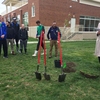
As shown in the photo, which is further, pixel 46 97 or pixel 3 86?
pixel 3 86

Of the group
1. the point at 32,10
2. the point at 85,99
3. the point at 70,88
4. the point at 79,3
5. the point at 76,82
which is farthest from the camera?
the point at 79,3

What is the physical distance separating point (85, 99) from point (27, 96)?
4.31 ft

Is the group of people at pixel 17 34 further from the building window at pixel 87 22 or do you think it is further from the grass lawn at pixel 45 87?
the building window at pixel 87 22

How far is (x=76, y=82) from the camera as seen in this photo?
443cm

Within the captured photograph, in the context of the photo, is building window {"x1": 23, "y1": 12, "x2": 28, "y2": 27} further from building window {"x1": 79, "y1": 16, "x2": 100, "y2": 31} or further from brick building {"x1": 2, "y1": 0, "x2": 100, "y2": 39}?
building window {"x1": 79, "y1": 16, "x2": 100, "y2": 31}

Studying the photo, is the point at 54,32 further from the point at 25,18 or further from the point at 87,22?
the point at 87,22

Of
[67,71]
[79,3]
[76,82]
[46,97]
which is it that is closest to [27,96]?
[46,97]

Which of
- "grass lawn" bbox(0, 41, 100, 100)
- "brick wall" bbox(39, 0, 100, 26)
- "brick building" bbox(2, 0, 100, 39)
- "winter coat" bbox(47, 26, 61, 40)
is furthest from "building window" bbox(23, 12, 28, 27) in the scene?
"grass lawn" bbox(0, 41, 100, 100)

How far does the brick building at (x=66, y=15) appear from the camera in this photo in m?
20.9

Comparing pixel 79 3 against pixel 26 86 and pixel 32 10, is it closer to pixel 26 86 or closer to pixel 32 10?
pixel 32 10

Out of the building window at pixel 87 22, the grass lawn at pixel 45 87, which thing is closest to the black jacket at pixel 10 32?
the grass lawn at pixel 45 87

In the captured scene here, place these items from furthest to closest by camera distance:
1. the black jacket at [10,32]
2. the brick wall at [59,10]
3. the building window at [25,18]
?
the building window at [25,18]
the brick wall at [59,10]
the black jacket at [10,32]

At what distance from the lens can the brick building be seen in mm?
20906

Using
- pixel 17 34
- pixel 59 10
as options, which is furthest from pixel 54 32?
pixel 59 10
